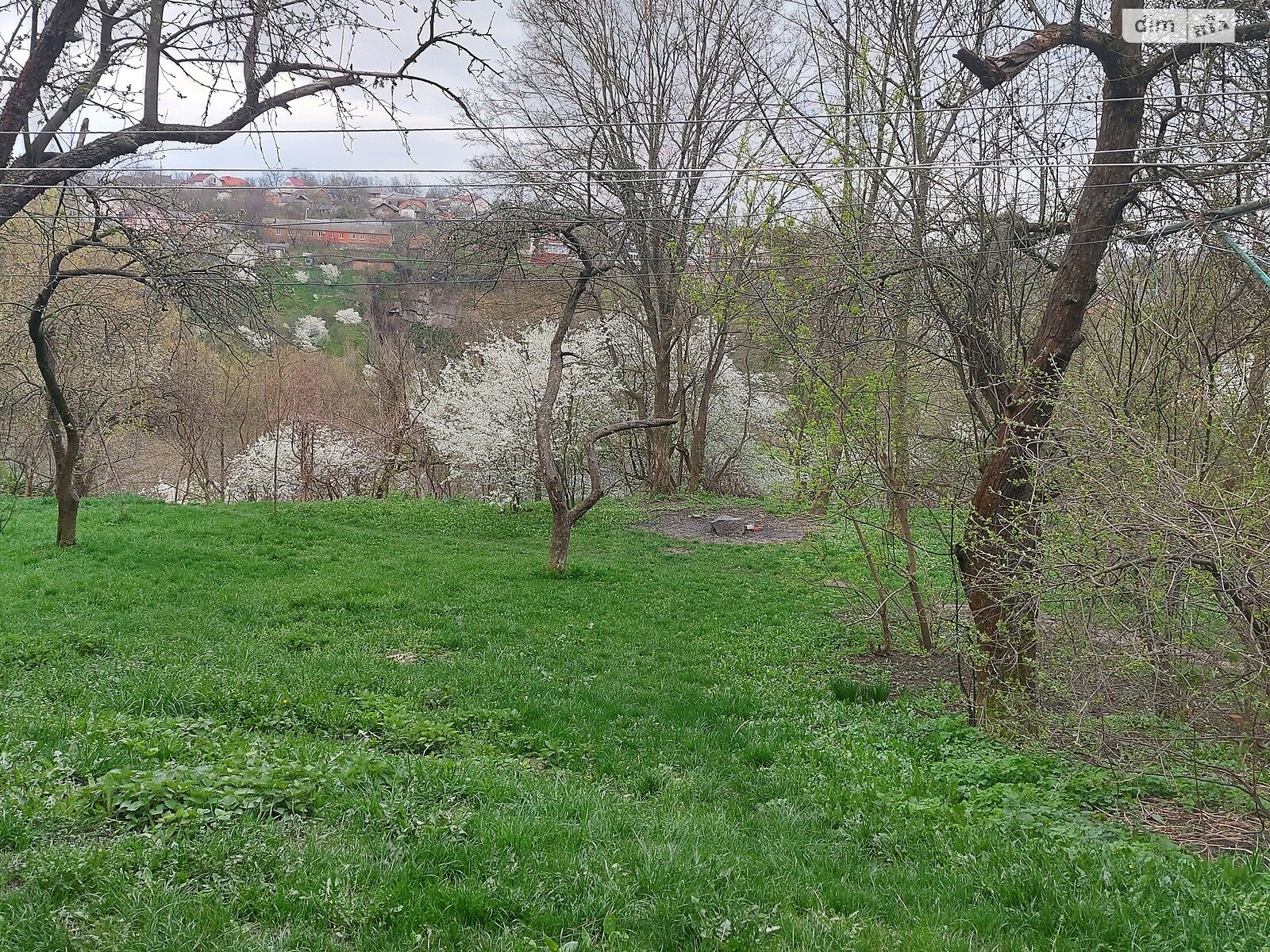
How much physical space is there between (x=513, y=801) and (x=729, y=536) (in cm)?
1472

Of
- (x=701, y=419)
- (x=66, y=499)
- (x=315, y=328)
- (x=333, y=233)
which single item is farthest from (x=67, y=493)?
(x=315, y=328)

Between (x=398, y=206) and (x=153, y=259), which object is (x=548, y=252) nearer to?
(x=398, y=206)

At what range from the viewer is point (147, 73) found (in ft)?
16.4

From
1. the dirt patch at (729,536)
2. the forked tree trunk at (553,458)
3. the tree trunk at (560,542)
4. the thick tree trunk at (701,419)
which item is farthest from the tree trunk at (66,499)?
the thick tree trunk at (701,419)

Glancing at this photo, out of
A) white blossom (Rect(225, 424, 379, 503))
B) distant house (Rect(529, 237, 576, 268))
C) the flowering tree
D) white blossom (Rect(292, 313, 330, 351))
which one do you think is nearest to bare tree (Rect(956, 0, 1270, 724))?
distant house (Rect(529, 237, 576, 268))

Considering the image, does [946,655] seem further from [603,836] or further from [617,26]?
[617,26]

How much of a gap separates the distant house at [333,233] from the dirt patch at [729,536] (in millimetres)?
9042

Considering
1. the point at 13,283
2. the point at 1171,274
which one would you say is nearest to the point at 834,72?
the point at 1171,274

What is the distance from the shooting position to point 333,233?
37.3 feet

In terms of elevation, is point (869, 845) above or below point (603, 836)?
below

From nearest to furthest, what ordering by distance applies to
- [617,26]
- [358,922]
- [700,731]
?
[358,922], [700,731], [617,26]

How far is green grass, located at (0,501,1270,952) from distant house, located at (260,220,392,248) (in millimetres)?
4527

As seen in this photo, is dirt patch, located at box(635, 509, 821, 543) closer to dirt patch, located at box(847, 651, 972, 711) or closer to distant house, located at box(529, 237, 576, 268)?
distant house, located at box(529, 237, 576, 268)

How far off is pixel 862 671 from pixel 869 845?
5.04m
